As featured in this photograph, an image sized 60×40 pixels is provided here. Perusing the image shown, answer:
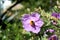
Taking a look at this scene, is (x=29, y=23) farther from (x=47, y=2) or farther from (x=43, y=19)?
(x=47, y=2)

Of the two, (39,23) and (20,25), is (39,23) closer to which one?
(39,23)

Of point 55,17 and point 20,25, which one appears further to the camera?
point 20,25

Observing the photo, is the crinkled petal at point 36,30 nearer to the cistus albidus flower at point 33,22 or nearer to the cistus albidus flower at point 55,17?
the cistus albidus flower at point 33,22

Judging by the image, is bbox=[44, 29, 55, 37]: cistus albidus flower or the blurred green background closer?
bbox=[44, 29, 55, 37]: cistus albidus flower

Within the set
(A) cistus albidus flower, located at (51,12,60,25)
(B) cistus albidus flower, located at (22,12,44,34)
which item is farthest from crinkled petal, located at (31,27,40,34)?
(A) cistus albidus flower, located at (51,12,60,25)

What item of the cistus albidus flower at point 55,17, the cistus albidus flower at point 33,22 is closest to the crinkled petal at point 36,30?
the cistus albidus flower at point 33,22

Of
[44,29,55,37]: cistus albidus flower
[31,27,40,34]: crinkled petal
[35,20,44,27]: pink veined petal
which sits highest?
[35,20,44,27]: pink veined petal

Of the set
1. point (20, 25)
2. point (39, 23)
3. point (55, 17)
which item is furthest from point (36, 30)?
point (20, 25)

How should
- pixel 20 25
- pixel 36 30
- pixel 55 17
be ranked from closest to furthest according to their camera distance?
pixel 36 30
pixel 55 17
pixel 20 25

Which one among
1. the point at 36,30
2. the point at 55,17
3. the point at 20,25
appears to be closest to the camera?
the point at 36,30

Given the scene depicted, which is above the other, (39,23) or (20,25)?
(39,23)

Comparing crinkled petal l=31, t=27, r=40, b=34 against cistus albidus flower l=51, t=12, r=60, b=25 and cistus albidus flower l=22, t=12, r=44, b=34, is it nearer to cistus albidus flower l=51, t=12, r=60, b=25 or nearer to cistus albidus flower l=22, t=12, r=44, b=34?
cistus albidus flower l=22, t=12, r=44, b=34
